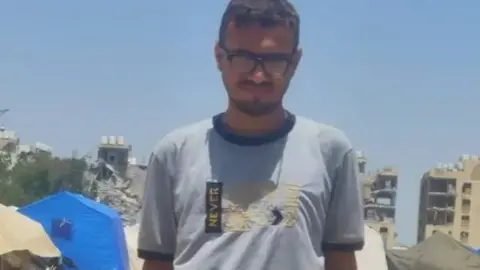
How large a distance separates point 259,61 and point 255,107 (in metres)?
0.11

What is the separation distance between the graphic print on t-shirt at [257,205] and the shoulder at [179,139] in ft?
0.52

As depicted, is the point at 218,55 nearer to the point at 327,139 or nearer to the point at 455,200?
the point at 327,139

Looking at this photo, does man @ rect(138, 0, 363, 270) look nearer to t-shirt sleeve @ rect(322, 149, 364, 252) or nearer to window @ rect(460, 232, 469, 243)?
t-shirt sleeve @ rect(322, 149, 364, 252)


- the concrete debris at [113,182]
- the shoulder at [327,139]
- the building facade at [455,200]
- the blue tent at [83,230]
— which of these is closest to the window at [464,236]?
the building facade at [455,200]

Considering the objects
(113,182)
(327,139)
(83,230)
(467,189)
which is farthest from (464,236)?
(327,139)

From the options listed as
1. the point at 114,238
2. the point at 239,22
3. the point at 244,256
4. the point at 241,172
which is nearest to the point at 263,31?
the point at 239,22

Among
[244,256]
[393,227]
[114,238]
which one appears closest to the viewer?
[244,256]

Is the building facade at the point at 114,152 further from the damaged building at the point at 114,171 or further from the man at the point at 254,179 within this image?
the man at the point at 254,179

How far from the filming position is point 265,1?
2.83m

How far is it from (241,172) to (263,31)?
1.12 feet

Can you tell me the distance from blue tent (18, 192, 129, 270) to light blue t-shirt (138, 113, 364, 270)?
5.92 meters

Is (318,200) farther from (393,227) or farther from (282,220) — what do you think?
(393,227)

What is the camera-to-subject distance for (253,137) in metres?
2.79

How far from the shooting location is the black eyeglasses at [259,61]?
2791mm
